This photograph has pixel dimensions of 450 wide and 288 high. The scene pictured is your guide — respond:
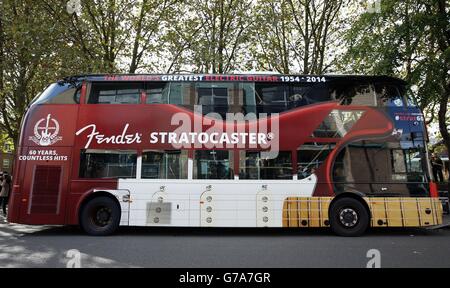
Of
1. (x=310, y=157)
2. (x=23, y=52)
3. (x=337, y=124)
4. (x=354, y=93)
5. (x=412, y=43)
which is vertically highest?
(x=23, y=52)

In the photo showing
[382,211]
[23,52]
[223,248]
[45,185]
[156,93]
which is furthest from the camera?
[23,52]

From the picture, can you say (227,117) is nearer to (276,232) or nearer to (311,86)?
(311,86)

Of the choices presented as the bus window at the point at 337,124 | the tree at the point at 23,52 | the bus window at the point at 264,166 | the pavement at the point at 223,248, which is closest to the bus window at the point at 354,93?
the bus window at the point at 337,124

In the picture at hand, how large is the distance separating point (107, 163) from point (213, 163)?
9.25 ft

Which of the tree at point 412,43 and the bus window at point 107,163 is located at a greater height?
the tree at point 412,43

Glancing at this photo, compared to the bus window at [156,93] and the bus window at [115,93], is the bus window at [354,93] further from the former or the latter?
the bus window at [115,93]

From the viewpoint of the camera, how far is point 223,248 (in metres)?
7.61

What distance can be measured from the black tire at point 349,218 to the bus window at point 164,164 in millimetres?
4034

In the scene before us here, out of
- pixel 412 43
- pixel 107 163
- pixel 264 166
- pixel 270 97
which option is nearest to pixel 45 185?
pixel 107 163

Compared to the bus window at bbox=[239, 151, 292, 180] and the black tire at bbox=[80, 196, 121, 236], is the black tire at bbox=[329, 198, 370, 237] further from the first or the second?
the black tire at bbox=[80, 196, 121, 236]

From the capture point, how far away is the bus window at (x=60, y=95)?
952 cm

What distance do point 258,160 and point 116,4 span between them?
10.5 metres

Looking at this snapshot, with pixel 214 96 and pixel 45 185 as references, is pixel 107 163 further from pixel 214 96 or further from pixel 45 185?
pixel 214 96
